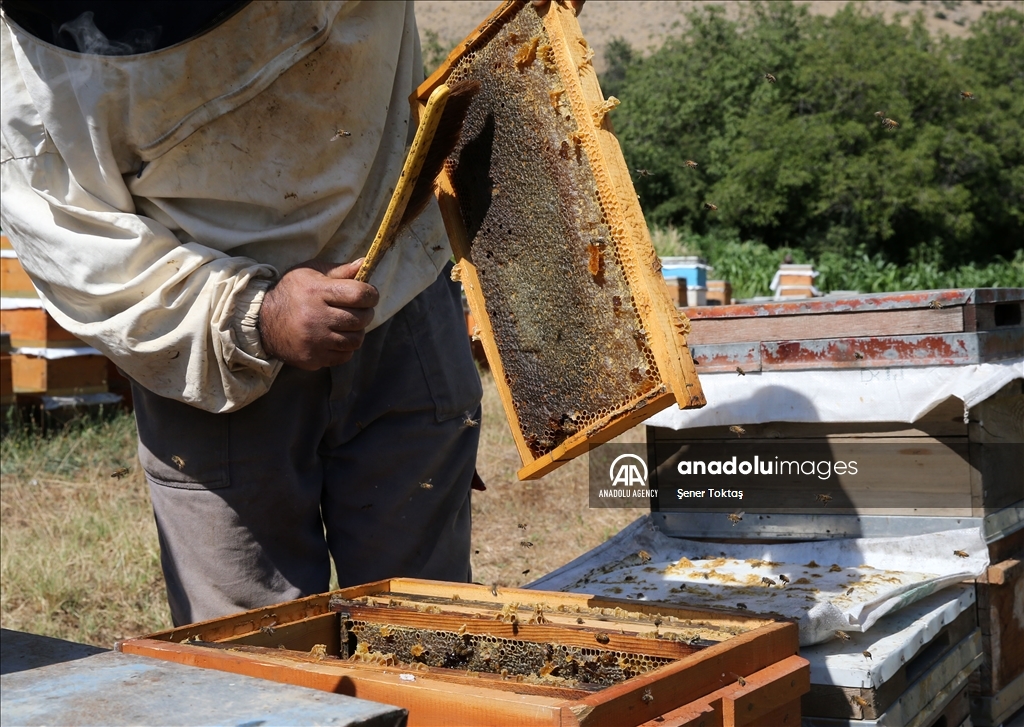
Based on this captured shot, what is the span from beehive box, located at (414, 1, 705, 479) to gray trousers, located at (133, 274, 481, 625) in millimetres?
420

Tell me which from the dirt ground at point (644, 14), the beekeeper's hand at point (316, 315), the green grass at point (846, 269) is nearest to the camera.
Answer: the beekeeper's hand at point (316, 315)

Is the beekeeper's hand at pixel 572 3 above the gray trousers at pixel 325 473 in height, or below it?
above

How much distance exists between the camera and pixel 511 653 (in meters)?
1.69

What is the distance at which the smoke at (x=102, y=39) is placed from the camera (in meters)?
2.02

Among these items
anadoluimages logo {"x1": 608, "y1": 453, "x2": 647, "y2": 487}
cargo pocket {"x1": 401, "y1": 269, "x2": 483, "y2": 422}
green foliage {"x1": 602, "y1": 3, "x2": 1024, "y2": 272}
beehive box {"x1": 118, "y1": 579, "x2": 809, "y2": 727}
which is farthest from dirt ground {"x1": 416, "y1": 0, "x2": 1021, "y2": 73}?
beehive box {"x1": 118, "y1": 579, "x2": 809, "y2": 727}

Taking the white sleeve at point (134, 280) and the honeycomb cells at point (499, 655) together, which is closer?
the honeycomb cells at point (499, 655)

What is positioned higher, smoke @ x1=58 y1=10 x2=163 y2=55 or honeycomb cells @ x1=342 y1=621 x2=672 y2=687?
smoke @ x1=58 y1=10 x2=163 y2=55

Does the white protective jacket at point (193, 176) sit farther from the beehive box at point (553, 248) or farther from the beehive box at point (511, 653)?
the beehive box at point (511, 653)

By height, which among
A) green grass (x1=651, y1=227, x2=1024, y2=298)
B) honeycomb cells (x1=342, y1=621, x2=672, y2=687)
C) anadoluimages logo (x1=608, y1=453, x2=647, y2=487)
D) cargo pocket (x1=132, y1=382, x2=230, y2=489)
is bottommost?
honeycomb cells (x1=342, y1=621, x2=672, y2=687)

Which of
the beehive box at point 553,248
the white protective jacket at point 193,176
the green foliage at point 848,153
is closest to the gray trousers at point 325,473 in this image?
the white protective jacket at point 193,176

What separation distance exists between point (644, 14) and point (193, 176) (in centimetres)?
6144

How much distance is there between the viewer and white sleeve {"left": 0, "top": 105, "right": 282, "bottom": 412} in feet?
6.48

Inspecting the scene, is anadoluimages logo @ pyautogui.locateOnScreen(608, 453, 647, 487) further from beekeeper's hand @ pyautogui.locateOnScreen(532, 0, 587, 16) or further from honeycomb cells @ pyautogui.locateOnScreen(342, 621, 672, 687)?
beekeeper's hand @ pyautogui.locateOnScreen(532, 0, 587, 16)

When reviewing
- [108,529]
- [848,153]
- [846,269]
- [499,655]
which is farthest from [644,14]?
[499,655]
